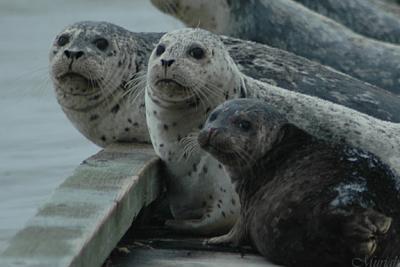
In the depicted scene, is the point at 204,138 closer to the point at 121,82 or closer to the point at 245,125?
the point at 245,125

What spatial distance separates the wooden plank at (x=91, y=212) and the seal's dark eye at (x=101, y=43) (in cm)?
49

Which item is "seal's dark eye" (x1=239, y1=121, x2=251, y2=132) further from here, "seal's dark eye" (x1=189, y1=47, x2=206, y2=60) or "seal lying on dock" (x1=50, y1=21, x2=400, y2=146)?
"seal lying on dock" (x1=50, y1=21, x2=400, y2=146)

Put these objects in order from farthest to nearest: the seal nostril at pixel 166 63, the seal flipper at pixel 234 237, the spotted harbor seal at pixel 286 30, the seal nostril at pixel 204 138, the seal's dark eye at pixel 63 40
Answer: the spotted harbor seal at pixel 286 30, the seal's dark eye at pixel 63 40, the seal nostril at pixel 166 63, the seal flipper at pixel 234 237, the seal nostril at pixel 204 138

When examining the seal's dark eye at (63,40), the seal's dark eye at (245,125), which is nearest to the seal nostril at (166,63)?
the seal's dark eye at (245,125)

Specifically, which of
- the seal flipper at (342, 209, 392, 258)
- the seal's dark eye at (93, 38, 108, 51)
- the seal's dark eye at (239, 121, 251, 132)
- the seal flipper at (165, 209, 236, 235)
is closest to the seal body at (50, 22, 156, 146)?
the seal's dark eye at (93, 38, 108, 51)

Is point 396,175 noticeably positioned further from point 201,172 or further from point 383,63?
point 383,63

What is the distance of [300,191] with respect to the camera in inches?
250

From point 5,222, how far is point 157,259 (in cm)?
270

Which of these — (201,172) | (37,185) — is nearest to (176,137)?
(201,172)

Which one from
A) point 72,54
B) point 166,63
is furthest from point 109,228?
point 72,54

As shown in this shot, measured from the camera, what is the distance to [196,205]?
7371 millimetres

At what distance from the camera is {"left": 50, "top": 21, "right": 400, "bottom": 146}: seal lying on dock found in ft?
26.2

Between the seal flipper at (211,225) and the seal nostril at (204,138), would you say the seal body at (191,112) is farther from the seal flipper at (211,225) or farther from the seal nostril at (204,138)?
the seal nostril at (204,138)

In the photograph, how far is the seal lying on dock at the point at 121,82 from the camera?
8.00 meters
